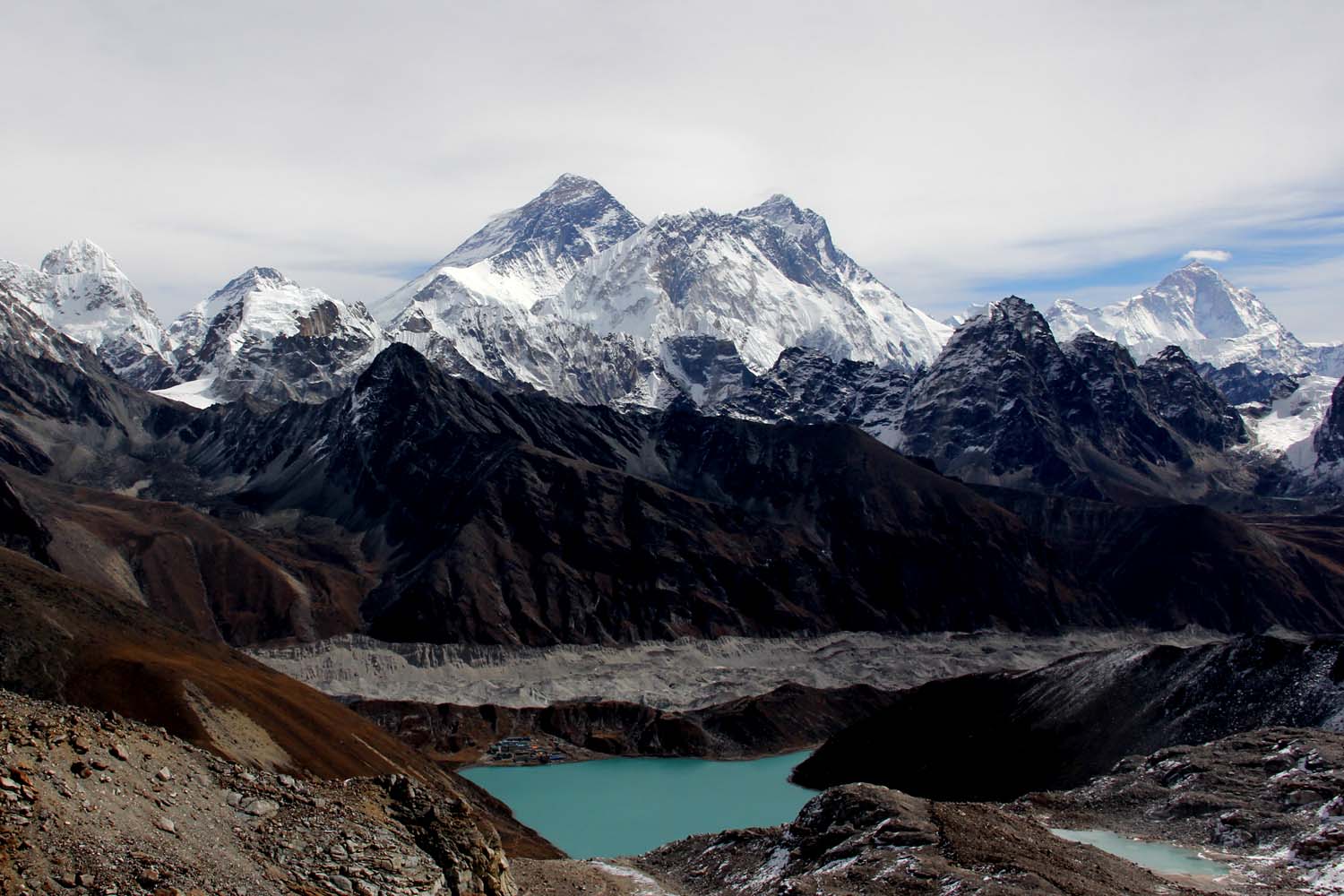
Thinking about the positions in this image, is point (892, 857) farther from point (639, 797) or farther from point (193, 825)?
point (639, 797)

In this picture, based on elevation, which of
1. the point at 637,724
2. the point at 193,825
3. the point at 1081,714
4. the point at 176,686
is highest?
the point at 193,825

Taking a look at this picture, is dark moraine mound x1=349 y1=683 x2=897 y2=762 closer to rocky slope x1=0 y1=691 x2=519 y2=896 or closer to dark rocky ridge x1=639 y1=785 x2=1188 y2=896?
dark rocky ridge x1=639 y1=785 x2=1188 y2=896

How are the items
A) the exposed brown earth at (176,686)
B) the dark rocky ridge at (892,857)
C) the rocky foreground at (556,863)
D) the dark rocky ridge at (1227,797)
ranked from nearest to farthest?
the rocky foreground at (556,863) → the dark rocky ridge at (892,857) → the dark rocky ridge at (1227,797) → the exposed brown earth at (176,686)

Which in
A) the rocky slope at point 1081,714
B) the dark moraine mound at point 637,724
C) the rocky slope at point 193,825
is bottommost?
the dark moraine mound at point 637,724

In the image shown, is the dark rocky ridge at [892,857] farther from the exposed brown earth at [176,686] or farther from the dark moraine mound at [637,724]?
the dark moraine mound at [637,724]

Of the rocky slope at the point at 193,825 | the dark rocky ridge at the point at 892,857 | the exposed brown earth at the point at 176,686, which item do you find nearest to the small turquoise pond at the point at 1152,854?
the dark rocky ridge at the point at 892,857

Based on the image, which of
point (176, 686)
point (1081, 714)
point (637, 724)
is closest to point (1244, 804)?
point (1081, 714)

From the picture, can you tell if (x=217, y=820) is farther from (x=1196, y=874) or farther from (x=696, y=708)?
(x=696, y=708)
